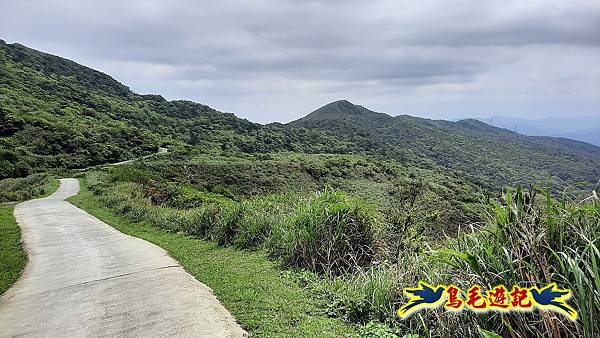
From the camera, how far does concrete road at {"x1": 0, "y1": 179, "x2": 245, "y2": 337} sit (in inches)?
213

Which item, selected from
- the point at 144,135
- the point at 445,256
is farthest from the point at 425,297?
the point at 144,135

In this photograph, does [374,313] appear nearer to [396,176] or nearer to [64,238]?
[64,238]

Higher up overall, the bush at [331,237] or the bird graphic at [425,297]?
the bird graphic at [425,297]

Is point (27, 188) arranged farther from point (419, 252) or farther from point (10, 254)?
point (419, 252)

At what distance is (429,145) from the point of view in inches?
6348

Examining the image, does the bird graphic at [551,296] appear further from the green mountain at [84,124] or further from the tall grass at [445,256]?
the green mountain at [84,124]

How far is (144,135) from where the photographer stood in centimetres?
7394

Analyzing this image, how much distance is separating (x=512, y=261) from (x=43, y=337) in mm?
5813

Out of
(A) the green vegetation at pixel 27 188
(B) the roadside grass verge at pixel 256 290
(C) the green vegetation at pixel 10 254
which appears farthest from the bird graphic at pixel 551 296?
(A) the green vegetation at pixel 27 188

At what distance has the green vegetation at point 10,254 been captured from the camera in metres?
8.57

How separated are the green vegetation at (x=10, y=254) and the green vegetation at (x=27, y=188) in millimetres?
11934

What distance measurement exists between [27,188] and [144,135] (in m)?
44.9

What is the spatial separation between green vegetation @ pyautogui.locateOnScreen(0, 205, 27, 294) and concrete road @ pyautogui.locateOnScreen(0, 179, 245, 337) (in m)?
0.23

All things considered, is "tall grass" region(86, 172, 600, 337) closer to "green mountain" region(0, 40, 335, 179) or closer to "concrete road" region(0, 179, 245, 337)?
"concrete road" region(0, 179, 245, 337)
